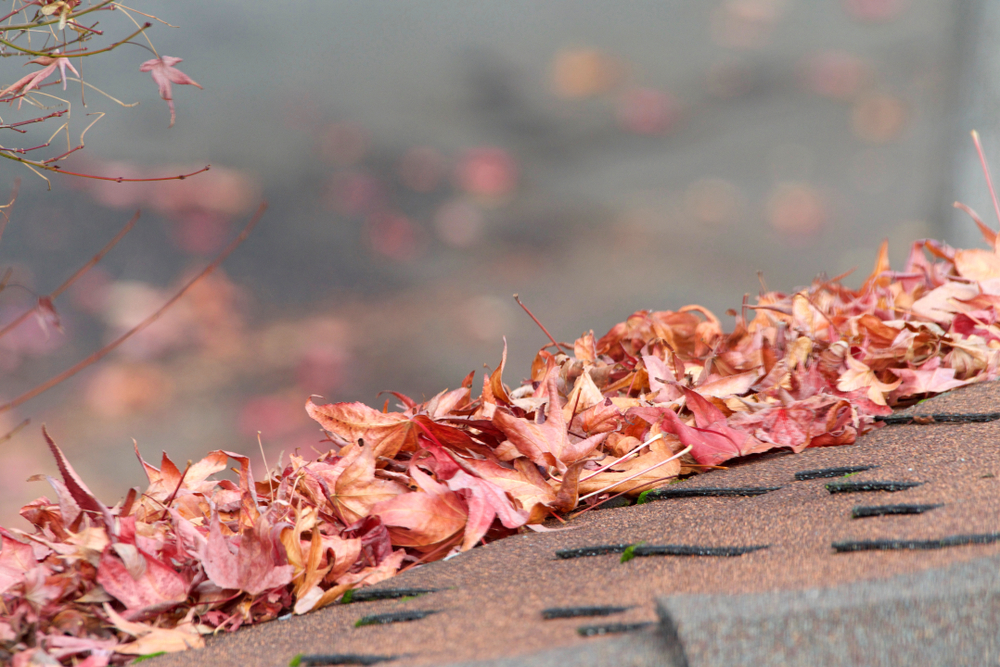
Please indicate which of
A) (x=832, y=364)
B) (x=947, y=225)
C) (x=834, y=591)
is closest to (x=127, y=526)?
(x=834, y=591)

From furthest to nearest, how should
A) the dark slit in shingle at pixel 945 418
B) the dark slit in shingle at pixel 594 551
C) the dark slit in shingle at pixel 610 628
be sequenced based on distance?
the dark slit in shingle at pixel 945 418 → the dark slit in shingle at pixel 594 551 → the dark slit in shingle at pixel 610 628

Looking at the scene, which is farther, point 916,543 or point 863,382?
point 863,382

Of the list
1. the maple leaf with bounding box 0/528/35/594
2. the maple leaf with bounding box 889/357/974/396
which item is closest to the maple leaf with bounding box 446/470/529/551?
the maple leaf with bounding box 0/528/35/594

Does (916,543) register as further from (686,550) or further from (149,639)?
(149,639)

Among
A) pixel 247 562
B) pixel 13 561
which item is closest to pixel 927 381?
pixel 247 562

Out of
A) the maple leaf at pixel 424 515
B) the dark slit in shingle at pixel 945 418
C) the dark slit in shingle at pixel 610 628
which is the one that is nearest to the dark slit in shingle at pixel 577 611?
the dark slit in shingle at pixel 610 628

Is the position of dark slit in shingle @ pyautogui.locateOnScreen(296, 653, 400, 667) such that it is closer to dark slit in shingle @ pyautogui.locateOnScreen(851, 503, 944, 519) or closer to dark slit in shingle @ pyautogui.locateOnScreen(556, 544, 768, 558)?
dark slit in shingle @ pyautogui.locateOnScreen(556, 544, 768, 558)

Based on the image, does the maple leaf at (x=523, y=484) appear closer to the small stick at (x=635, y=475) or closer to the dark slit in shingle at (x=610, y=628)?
the small stick at (x=635, y=475)
